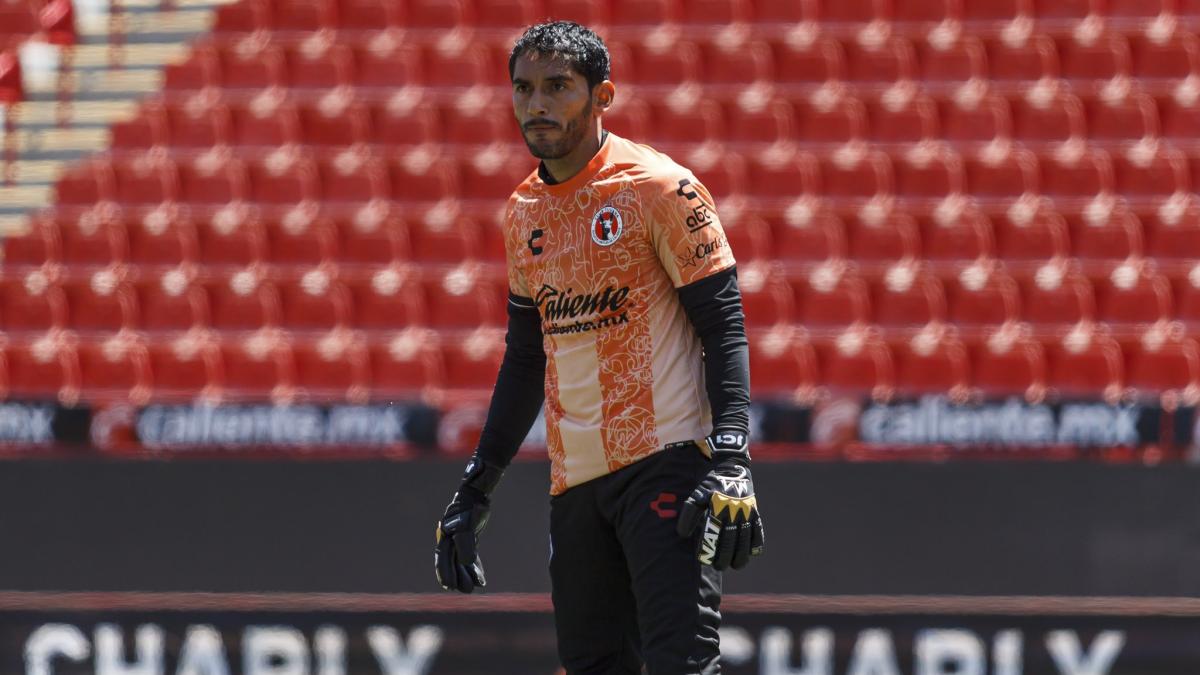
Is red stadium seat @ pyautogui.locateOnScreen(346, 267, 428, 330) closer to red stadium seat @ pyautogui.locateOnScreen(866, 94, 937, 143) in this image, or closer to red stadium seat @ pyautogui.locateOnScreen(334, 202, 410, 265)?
red stadium seat @ pyautogui.locateOnScreen(334, 202, 410, 265)

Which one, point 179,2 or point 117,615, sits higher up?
point 179,2

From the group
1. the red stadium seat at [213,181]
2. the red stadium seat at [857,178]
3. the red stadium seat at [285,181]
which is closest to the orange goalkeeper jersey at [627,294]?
the red stadium seat at [857,178]

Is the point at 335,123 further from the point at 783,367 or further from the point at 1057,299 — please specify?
the point at 1057,299

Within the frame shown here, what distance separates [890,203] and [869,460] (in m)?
3.31

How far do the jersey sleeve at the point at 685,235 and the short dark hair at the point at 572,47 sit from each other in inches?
10.4

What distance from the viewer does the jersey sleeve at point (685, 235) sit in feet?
10.3

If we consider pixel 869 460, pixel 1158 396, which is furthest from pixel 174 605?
pixel 1158 396

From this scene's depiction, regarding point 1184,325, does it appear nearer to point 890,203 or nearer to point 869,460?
point 890,203

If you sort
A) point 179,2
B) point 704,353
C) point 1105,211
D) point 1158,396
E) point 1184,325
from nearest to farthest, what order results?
point 704,353 < point 1158,396 < point 1184,325 < point 1105,211 < point 179,2

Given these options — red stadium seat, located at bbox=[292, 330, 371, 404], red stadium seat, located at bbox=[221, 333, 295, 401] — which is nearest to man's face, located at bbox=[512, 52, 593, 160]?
red stadium seat, located at bbox=[292, 330, 371, 404]

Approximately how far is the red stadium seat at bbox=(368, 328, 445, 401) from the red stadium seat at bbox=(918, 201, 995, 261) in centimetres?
261

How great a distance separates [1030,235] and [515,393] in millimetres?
5375

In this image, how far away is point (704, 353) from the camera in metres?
3.14

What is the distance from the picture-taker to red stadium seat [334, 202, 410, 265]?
8664 millimetres
